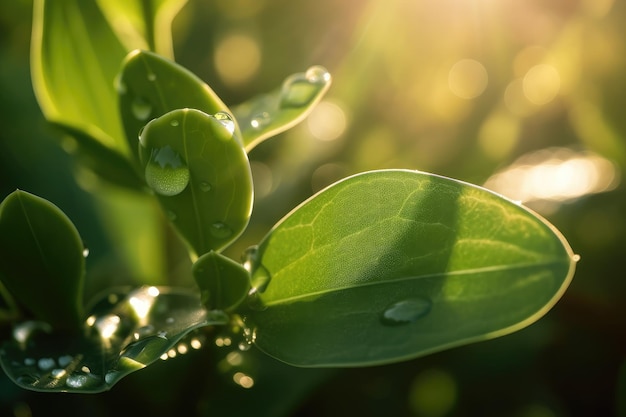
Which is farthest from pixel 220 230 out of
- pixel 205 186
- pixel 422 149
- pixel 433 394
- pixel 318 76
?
pixel 422 149

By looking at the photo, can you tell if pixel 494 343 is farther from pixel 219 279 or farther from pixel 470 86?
pixel 470 86

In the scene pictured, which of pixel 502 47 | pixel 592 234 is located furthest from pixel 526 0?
pixel 592 234

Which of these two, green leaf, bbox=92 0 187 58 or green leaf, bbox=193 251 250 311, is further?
green leaf, bbox=92 0 187 58

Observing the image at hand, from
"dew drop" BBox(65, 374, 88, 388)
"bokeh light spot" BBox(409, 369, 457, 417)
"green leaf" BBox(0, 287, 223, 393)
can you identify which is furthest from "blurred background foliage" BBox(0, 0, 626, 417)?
"dew drop" BBox(65, 374, 88, 388)

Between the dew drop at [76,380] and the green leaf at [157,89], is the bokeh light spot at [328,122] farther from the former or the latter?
the dew drop at [76,380]

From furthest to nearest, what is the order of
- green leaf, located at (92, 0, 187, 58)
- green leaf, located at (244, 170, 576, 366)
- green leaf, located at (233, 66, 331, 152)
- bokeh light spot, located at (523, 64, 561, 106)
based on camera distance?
1. bokeh light spot, located at (523, 64, 561, 106)
2. green leaf, located at (92, 0, 187, 58)
3. green leaf, located at (233, 66, 331, 152)
4. green leaf, located at (244, 170, 576, 366)

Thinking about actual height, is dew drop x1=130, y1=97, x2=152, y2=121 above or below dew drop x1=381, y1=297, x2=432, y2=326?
above

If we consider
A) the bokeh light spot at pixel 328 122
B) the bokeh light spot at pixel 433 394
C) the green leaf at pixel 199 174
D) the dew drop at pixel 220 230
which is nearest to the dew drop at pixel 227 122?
the green leaf at pixel 199 174

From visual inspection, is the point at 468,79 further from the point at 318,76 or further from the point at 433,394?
the point at 433,394

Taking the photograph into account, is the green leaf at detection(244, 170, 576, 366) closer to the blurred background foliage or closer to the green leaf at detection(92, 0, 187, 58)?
the blurred background foliage
